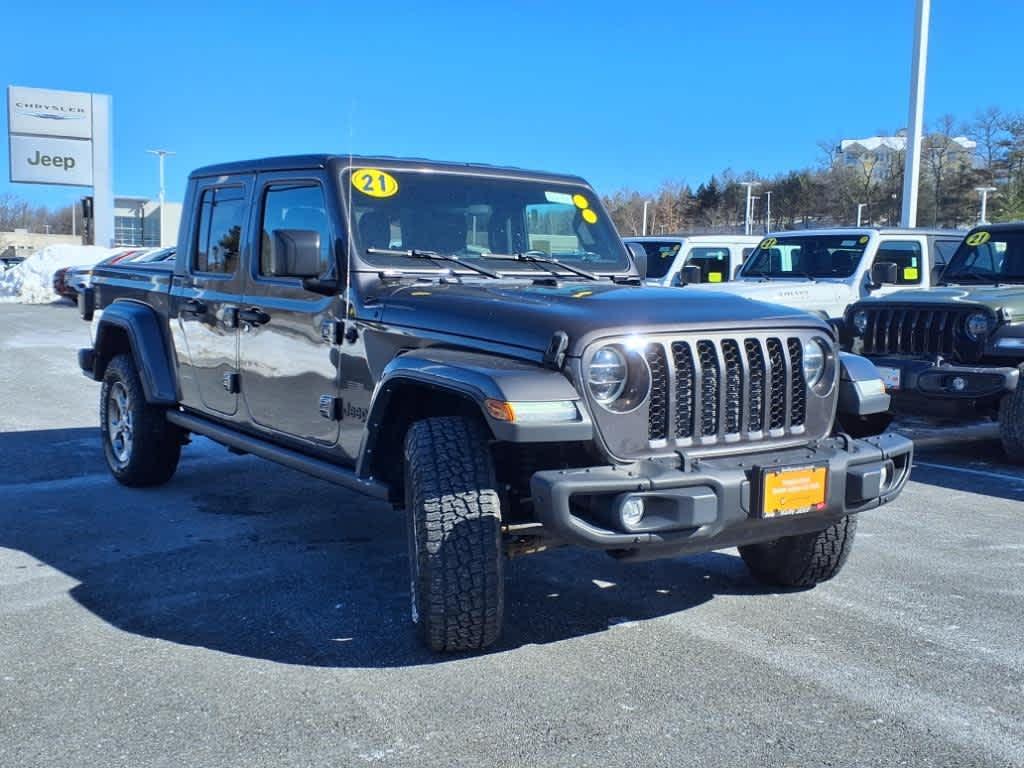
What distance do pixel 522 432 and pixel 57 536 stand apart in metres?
3.33

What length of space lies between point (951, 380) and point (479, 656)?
492 centimetres

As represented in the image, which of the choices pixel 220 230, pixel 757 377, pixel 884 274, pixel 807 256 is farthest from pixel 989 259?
pixel 220 230

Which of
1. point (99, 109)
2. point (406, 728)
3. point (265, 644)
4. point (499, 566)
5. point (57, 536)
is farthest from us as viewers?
point (99, 109)

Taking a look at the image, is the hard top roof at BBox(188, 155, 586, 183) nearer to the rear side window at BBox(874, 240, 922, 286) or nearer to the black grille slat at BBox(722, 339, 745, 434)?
the black grille slat at BBox(722, 339, 745, 434)

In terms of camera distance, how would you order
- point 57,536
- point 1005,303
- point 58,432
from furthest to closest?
1. point 58,432
2. point 1005,303
3. point 57,536

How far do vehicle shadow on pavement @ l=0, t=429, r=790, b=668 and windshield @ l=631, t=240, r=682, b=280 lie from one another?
8266 millimetres

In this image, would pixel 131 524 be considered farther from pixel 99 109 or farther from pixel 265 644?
pixel 99 109

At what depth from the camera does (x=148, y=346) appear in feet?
21.4

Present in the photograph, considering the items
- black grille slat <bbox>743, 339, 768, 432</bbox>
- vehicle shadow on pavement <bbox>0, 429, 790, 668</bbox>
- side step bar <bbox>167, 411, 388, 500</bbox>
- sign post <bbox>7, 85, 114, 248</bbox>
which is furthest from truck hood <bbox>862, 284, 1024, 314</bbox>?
sign post <bbox>7, 85, 114, 248</bbox>

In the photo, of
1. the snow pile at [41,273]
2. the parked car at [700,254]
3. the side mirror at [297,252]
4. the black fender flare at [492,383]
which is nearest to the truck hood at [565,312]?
the black fender flare at [492,383]

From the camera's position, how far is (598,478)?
11.8ft

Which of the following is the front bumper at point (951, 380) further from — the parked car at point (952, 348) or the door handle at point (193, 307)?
the door handle at point (193, 307)

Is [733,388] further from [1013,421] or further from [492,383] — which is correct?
[1013,421]

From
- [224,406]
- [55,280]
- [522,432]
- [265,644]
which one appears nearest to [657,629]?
[522,432]
